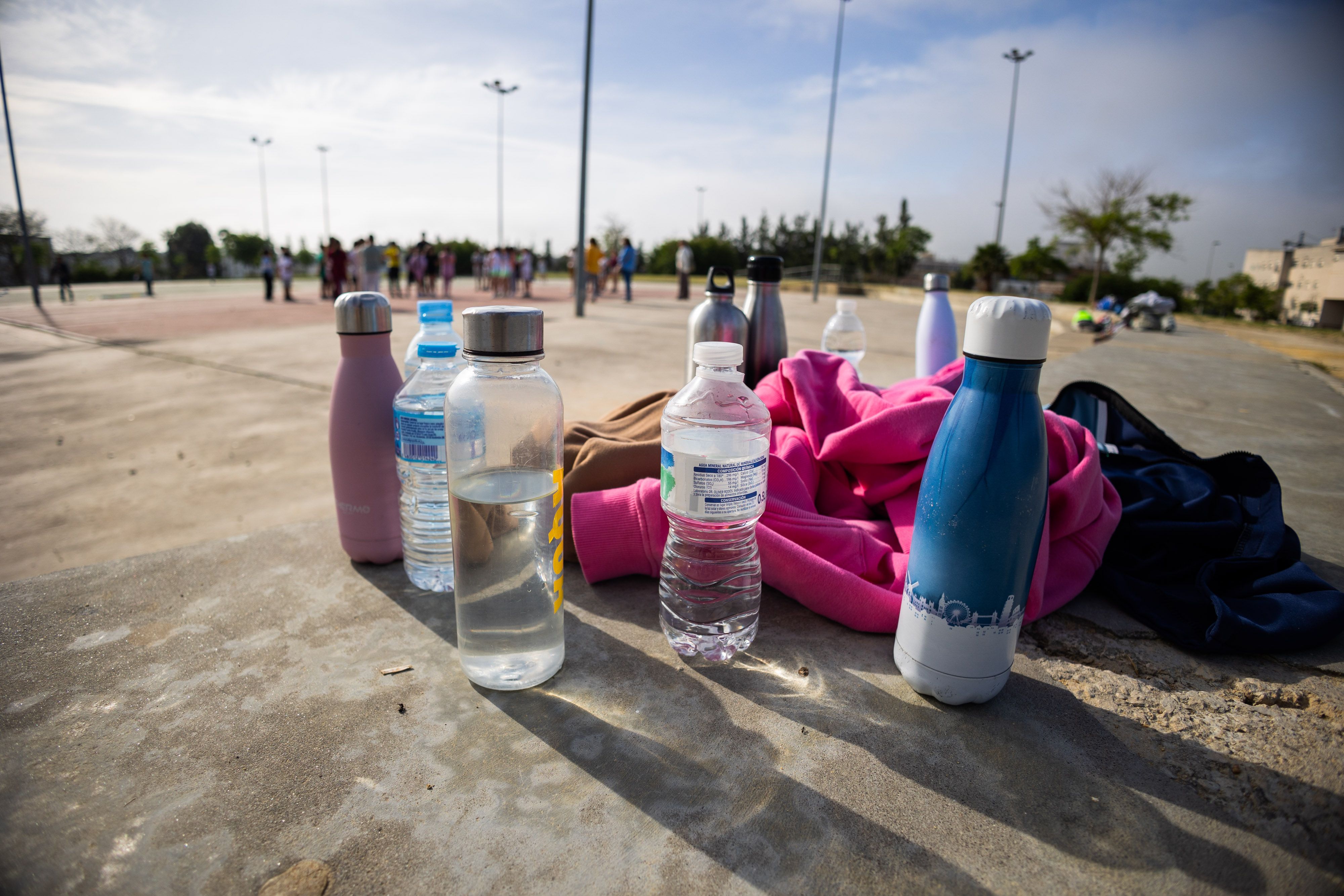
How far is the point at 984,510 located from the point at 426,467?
67.1 inches

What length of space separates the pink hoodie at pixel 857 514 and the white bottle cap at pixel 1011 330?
1.92ft

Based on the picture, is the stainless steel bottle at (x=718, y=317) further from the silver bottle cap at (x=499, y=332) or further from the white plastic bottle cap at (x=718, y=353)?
the silver bottle cap at (x=499, y=332)

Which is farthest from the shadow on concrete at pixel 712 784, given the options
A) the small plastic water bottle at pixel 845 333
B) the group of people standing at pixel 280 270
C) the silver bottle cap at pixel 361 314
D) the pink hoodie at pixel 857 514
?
the group of people standing at pixel 280 270

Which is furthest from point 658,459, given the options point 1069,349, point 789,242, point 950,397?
point 789,242

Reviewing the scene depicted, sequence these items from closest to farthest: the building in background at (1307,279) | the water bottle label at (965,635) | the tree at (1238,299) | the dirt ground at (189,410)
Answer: the water bottle label at (965,635) → the dirt ground at (189,410) → the tree at (1238,299) → the building in background at (1307,279)

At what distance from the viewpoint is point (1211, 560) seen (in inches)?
82.6

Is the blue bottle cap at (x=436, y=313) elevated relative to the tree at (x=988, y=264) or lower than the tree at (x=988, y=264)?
lower

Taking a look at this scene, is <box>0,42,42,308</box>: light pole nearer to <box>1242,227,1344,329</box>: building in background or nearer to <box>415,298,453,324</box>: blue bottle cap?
<box>415,298,453,324</box>: blue bottle cap

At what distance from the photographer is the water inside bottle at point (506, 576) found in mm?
1542

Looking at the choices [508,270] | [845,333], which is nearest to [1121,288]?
[508,270]

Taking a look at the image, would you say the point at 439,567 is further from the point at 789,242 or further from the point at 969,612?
the point at 789,242

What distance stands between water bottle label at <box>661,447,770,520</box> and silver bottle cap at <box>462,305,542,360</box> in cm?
49

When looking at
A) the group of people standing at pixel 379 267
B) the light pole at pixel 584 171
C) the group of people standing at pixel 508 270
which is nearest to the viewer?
the light pole at pixel 584 171

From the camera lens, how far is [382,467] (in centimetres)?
213
